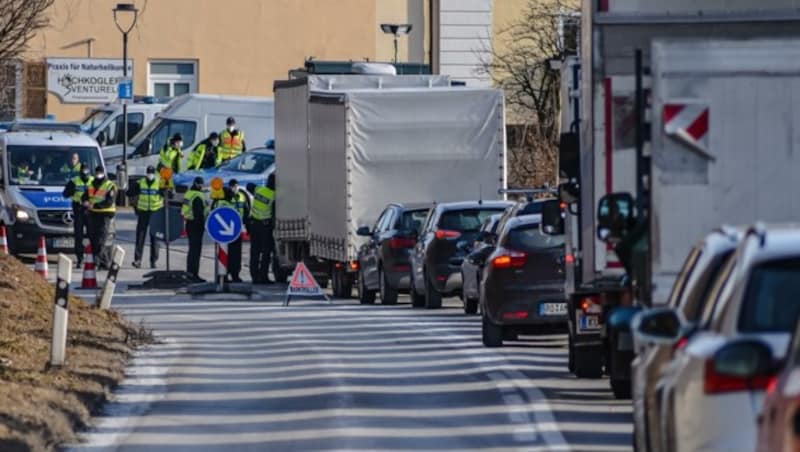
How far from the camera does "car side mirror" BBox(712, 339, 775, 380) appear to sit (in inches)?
313

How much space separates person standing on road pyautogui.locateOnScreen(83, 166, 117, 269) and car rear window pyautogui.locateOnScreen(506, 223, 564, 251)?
51.0 feet

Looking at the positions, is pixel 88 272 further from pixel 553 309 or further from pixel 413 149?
pixel 553 309

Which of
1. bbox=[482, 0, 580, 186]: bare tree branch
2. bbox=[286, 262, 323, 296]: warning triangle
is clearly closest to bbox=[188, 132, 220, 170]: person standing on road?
bbox=[482, 0, 580, 186]: bare tree branch

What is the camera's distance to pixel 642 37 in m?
15.9

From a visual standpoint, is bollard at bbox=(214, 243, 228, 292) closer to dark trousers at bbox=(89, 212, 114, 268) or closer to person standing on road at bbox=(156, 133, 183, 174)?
dark trousers at bbox=(89, 212, 114, 268)

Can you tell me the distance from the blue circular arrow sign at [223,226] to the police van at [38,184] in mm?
8013

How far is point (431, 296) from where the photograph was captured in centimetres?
2794

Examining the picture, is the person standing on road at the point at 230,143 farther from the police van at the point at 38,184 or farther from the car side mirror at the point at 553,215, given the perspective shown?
the car side mirror at the point at 553,215

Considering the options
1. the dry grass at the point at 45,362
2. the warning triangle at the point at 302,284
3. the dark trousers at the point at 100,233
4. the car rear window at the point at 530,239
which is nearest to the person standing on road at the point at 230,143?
the dark trousers at the point at 100,233

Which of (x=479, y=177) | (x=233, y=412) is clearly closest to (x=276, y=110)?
(x=479, y=177)

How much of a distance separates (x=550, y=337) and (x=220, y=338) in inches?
146

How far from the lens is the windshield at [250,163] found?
43875 millimetres

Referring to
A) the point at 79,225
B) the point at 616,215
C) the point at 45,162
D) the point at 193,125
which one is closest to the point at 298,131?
the point at 79,225

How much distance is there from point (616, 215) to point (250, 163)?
99.7 feet
